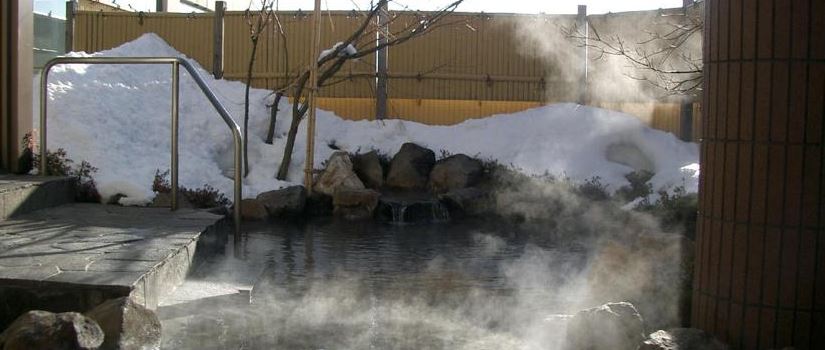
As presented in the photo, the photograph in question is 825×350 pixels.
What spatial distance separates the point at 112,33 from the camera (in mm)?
16281

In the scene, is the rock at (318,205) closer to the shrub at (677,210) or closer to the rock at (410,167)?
the rock at (410,167)

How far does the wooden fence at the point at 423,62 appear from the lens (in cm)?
1562

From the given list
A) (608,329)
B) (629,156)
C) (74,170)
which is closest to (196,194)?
(74,170)

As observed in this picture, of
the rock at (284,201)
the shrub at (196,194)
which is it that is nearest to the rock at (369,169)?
the rock at (284,201)

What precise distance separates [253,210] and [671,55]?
6301 mm

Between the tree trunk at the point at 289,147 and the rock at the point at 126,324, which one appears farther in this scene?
the tree trunk at the point at 289,147

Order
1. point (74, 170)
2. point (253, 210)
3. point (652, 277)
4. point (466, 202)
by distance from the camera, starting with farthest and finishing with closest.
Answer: point (466, 202)
point (253, 210)
point (74, 170)
point (652, 277)

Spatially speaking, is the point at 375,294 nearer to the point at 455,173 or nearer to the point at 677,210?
the point at 677,210

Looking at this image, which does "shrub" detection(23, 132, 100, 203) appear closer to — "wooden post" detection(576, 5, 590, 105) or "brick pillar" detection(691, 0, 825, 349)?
"brick pillar" detection(691, 0, 825, 349)

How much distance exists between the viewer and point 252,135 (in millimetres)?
13578

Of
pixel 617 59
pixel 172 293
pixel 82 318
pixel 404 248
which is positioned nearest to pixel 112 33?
pixel 617 59

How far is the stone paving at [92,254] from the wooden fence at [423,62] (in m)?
9.23

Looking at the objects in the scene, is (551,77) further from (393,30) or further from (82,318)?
(82,318)

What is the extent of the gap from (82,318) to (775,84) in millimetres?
3012
